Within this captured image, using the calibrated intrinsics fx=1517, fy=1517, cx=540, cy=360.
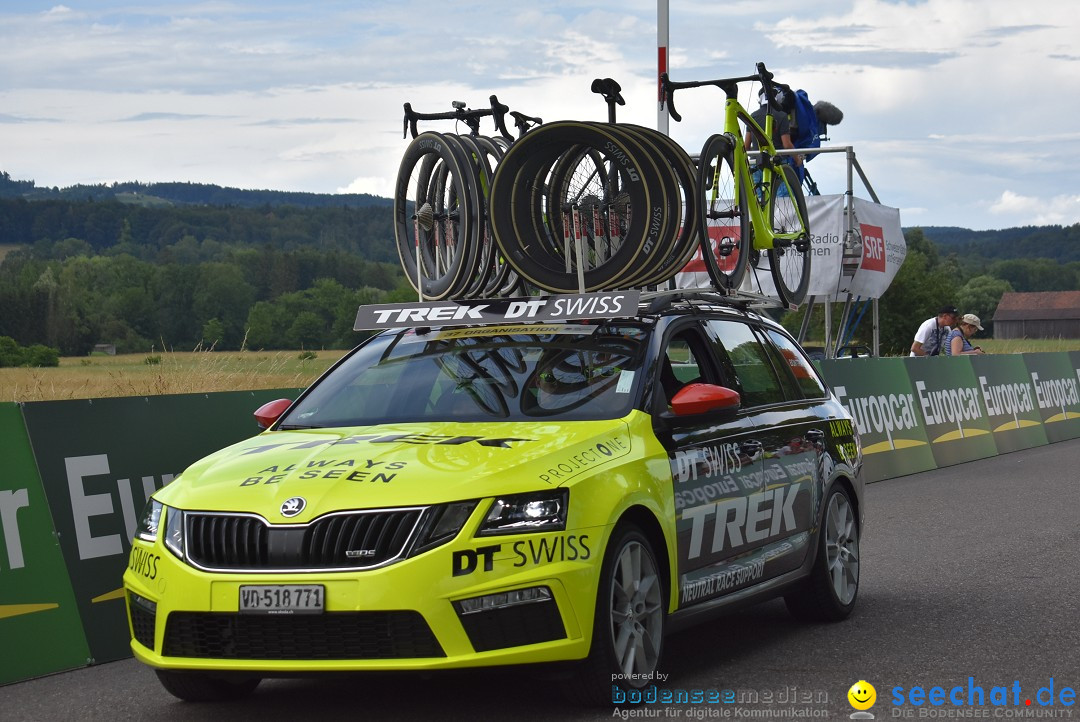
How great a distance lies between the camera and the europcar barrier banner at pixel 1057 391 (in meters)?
23.7

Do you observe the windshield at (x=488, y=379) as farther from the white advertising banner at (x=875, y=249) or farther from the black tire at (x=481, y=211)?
the white advertising banner at (x=875, y=249)

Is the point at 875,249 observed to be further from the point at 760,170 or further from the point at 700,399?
the point at 700,399

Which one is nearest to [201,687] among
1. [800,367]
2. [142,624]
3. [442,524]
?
[142,624]

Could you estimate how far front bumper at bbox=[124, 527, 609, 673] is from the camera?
208 inches

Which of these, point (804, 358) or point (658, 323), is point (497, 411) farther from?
point (804, 358)

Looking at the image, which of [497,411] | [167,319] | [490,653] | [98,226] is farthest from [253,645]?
[98,226]

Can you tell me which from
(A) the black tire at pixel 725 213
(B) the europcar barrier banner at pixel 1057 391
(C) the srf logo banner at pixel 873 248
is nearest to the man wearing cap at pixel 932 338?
(C) the srf logo banner at pixel 873 248

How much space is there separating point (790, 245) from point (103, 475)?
6593 millimetres

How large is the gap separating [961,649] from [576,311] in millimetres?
2431

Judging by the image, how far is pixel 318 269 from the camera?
224ft

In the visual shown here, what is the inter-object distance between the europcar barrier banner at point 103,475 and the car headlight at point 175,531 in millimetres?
1814

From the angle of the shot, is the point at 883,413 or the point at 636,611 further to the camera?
the point at 883,413

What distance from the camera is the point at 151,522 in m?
5.93

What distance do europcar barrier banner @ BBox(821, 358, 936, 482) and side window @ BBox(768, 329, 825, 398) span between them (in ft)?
25.1
